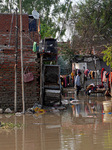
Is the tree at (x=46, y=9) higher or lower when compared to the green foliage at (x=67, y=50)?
higher

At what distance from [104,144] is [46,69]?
27.9 feet

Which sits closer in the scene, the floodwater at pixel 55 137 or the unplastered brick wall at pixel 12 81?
the floodwater at pixel 55 137

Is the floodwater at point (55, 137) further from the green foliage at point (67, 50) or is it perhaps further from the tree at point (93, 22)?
the green foliage at point (67, 50)

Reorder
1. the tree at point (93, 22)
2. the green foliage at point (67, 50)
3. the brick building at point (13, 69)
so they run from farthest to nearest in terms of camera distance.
Answer: 1. the green foliage at point (67, 50)
2. the tree at point (93, 22)
3. the brick building at point (13, 69)

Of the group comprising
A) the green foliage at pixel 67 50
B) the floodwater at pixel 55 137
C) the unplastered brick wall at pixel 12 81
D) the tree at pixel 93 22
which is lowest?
the floodwater at pixel 55 137

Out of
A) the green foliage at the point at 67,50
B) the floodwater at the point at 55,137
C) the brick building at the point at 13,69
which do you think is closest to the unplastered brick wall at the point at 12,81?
the brick building at the point at 13,69

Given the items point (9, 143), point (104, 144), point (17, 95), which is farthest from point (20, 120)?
point (104, 144)

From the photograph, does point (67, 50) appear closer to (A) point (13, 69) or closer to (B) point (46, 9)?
(B) point (46, 9)

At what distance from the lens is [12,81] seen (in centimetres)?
1278

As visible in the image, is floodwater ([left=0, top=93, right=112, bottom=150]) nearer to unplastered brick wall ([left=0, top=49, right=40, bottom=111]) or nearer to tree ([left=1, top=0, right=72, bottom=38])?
unplastered brick wall ([left=0, top=49, right=40, bottom=111])

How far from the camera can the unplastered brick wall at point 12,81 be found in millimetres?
12711

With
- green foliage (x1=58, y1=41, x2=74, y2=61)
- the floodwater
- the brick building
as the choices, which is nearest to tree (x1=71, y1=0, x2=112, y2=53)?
green foliage (x1=58, y1=41, x2=74, y2=61)

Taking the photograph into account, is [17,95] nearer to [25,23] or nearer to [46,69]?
[46,69]

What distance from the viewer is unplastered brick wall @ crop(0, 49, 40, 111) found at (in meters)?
12.7
